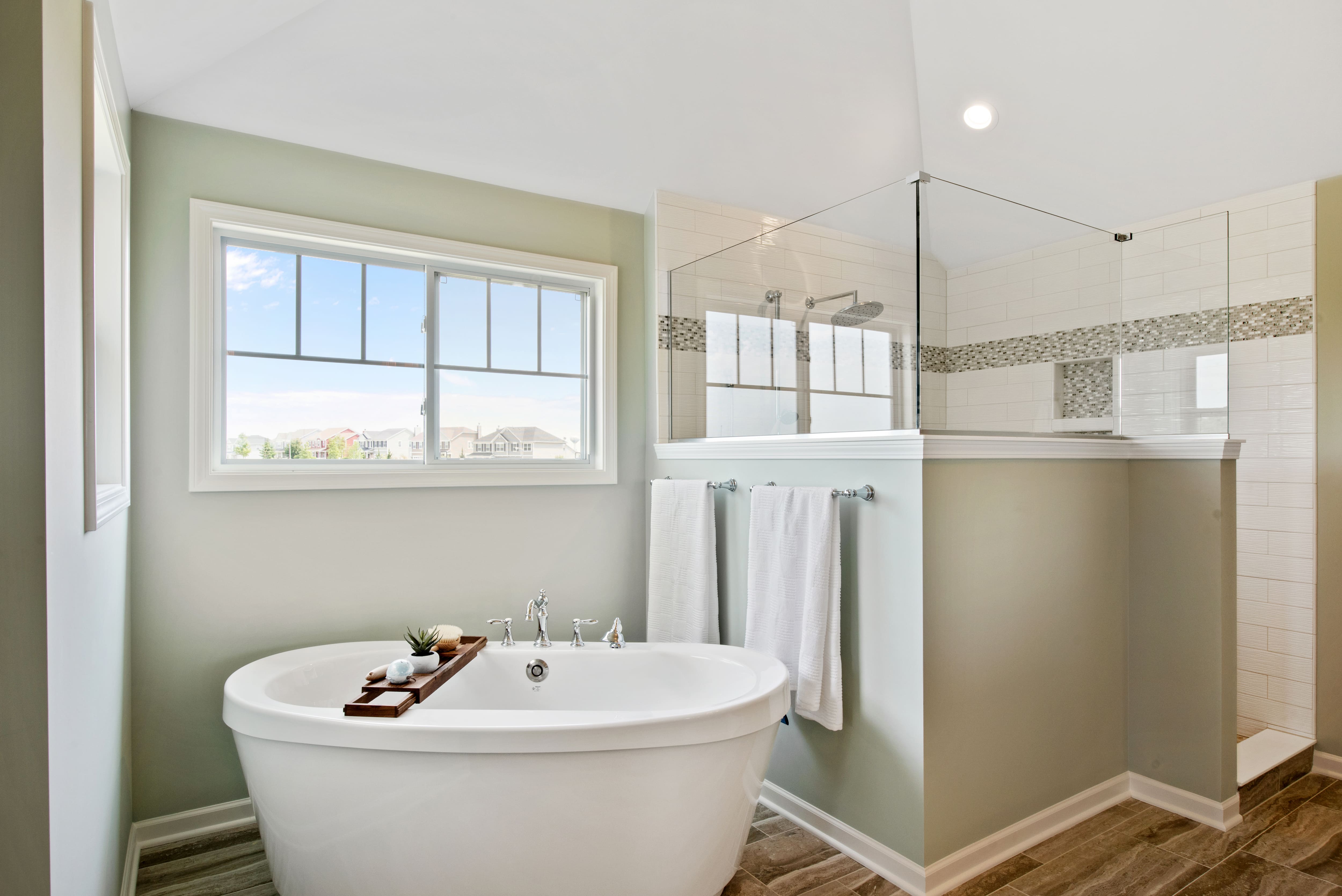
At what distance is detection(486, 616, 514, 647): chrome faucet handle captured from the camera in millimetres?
2619

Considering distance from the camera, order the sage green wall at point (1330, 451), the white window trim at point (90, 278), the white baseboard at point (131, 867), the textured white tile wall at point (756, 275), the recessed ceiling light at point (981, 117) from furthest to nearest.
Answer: the recessed ceiling light at point (981, 117) < the sage green wall at point (1330, 451) < the textured white tile wall at point (756, 275) < the white baseboard at point (131, 867) < the white window trim at point (90, 278)

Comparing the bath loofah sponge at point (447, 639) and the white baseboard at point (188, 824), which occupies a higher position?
the bath loofah sponge at point (447, 639)

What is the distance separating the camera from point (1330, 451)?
2785 mm

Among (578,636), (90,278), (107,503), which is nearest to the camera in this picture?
(90,278)

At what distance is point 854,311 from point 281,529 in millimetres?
2070

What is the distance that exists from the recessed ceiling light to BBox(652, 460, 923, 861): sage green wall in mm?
1719

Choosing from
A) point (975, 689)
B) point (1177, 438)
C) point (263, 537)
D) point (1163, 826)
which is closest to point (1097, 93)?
point (1177, 438)

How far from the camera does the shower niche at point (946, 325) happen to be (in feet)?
6.86

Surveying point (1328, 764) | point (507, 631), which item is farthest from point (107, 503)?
point (1328, 764)

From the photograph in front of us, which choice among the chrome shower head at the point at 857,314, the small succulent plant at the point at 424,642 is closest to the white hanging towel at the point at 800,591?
the chrome shower head at the point at 857,314

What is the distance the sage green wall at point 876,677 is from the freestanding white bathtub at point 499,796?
44 cm

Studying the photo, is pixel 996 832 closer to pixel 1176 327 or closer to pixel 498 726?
pixel 498 726

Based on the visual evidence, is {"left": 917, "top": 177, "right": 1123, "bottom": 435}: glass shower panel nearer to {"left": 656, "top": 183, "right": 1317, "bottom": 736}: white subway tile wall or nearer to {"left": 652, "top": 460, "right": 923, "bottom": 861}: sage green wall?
{"left": 656, "top": 183, "right": 1317, "bottom": 736}: white subway tile wall

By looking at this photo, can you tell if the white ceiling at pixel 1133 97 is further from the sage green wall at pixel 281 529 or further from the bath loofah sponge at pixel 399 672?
the bath loofah sponge at pixel 399 672
